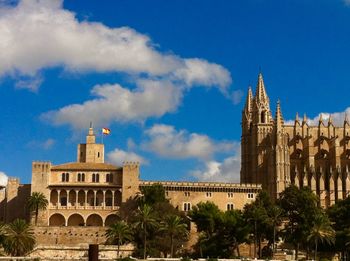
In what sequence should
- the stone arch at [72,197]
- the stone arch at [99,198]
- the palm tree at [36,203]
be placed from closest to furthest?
the palm tree at [36,203], the stone arch at [72,197], the stone arch at [99,198]

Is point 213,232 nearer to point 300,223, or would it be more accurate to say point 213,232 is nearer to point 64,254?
point 300,223

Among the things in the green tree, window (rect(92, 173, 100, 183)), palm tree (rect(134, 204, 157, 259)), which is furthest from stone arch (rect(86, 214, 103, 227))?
the green tree

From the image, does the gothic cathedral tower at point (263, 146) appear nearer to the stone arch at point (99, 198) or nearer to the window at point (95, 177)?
the stone arch at point (99, 198)

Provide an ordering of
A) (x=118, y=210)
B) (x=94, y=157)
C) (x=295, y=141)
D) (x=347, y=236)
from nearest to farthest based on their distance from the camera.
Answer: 1. (x=347, y=236)
2. (x=118, y=210)
3. (x=94, y=157)
4. (x=295, y=141)

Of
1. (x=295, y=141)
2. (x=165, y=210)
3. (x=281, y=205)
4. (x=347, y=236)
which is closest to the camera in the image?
(x=347, y=236)

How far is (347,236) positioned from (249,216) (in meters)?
11.3

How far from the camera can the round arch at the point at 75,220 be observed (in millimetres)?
96688

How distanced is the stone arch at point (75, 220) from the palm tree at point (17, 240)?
20746 mm

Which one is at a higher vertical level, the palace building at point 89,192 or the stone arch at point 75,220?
the palace building at point 89,192

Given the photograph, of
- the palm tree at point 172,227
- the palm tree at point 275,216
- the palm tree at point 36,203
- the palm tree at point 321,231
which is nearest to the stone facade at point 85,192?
the palm tree at point 36,203

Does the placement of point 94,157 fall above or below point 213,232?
above

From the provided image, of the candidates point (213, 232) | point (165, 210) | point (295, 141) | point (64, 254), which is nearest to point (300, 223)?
point (213, 232)

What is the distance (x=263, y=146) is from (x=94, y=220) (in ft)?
102

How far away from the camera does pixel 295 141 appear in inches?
4609
